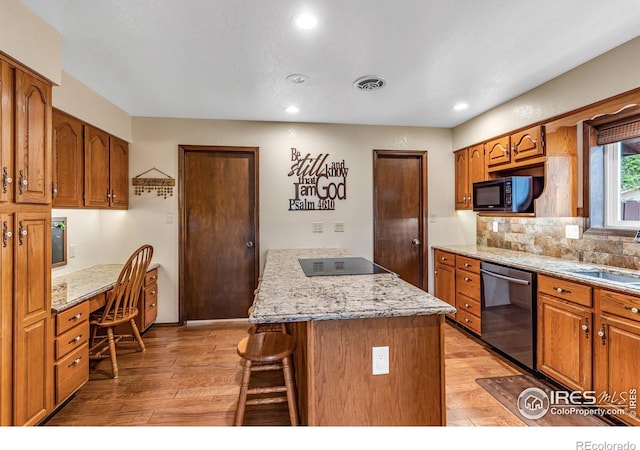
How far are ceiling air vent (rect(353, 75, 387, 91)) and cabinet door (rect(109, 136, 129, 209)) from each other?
2.49 m

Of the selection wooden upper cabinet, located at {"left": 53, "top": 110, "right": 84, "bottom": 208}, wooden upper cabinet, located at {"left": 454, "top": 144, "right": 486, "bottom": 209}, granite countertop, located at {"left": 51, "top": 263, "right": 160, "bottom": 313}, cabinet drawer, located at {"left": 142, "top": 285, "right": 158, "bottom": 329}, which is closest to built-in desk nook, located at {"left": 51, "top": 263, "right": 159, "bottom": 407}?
granite countertop, located at {"left": 51, "top": 263, "right": 160, "bottom": 313}

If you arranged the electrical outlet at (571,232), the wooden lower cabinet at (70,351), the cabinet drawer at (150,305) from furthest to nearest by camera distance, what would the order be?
the cabinet drawer at (150,305)
the electrical outlet at (571,232)
the wooden lower cabinet at (70,351)

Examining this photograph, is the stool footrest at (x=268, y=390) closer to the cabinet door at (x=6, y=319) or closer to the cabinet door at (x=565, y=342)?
Result: the cabinet door at (x=6, y=319)

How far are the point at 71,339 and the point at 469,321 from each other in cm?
338

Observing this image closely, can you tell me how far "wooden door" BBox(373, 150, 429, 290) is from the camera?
4.01 m

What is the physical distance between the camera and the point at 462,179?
3.93 metres

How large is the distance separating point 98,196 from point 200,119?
1357 millimetres

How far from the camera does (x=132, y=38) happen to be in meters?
2.02

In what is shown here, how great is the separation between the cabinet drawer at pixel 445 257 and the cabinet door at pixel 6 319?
3607 mm

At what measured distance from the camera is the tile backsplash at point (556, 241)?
7.79 feet

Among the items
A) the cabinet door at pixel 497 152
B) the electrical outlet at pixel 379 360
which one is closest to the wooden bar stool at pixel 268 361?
the electrical outlet at pixel 379 360

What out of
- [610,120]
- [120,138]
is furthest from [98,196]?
[610,120]

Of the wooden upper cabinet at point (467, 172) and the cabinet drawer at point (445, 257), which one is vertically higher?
the wooden upper cabinet at point (467, 172)

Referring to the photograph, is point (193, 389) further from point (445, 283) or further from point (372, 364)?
point (445, 283)
